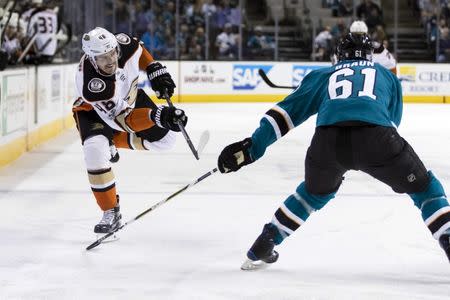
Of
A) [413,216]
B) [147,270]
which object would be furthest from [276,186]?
[147,270]

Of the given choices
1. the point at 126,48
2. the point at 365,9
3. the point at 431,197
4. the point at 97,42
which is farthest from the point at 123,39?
the point at 365,9

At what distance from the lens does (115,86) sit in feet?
14.7

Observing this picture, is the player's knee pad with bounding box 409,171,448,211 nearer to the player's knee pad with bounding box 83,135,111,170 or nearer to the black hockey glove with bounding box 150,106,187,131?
the black hockey glove with bounding box 150,106,187,131

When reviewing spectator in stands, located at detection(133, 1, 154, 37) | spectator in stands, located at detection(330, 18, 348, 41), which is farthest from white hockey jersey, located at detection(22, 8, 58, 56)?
spectator in stands, located at detection(330, 18, 348, 41)

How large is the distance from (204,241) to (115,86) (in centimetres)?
82

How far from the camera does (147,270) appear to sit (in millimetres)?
3754

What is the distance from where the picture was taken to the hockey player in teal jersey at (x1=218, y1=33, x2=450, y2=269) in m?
3.38

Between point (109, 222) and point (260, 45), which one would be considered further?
point (260, 45)

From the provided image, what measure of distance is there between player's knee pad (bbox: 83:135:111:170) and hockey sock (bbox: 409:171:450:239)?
159 cm

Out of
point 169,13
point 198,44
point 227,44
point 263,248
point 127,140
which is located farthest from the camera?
point 169,13

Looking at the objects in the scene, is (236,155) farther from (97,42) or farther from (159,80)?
(159,80)

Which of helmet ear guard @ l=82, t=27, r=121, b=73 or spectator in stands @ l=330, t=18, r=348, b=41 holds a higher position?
helmet ear guard @ l=82, t=27, r=121, b=73

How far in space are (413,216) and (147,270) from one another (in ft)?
6.12

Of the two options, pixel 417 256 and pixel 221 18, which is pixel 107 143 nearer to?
pixel 417 256
